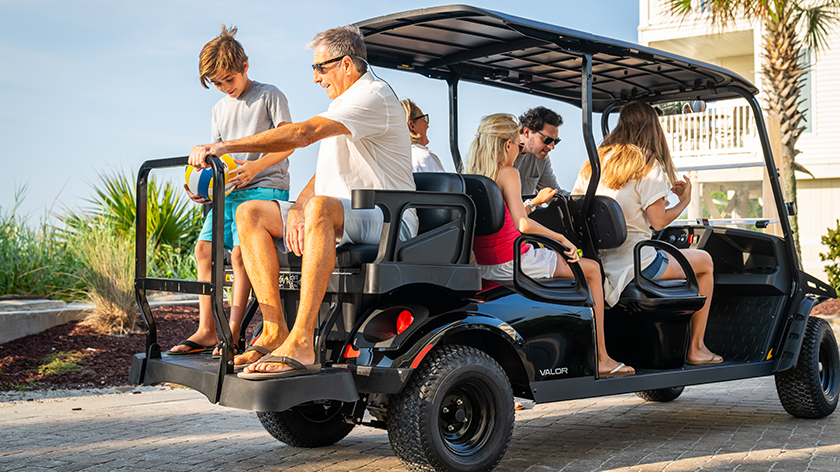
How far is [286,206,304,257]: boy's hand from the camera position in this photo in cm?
360

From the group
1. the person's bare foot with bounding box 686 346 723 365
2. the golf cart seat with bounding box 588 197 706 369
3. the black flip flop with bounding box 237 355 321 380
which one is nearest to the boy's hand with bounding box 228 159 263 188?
the black flip flop with bounding box 237 355 321 380

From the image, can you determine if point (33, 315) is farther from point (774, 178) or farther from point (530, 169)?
point (774, 178)

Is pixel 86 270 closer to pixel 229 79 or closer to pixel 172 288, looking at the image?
pixel 229 79

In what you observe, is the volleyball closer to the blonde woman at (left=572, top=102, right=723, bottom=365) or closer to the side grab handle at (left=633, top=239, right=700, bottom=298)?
the blonde woman at (left=572, top=102, right=723, bottom=365)

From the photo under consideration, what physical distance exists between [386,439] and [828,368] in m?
3.15

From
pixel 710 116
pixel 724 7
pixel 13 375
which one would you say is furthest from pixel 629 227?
pixel 710 116

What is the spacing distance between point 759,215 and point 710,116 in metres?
7.26

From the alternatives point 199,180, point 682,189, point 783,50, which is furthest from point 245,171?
point 783,50

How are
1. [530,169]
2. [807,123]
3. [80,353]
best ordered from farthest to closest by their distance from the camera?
[807,123] < [80,353] < [530,169]

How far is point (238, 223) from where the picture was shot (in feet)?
11.9

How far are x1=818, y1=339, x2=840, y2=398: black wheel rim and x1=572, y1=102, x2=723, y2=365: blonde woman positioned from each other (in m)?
1.19

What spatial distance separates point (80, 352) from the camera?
7.34 meters

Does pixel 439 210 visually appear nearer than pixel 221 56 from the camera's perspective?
Yes

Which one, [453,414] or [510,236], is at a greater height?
[510,236]
